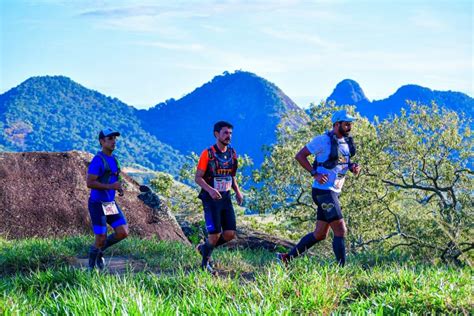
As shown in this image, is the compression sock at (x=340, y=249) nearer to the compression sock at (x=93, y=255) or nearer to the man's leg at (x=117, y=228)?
the man's leg at (x=117, y=228)

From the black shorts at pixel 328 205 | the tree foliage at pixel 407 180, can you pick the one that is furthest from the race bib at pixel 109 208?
the tree foliage at pixel 407 180

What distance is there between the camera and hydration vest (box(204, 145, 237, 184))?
25.5 feet

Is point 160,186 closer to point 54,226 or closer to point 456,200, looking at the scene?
point 456,200

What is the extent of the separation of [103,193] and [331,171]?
313 cm

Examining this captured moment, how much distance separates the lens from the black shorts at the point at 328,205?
7.80 meters

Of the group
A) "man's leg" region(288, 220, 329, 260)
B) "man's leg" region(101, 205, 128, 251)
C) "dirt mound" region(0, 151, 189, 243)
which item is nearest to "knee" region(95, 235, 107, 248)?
"man's leg" region(101, 205, 128, 251)

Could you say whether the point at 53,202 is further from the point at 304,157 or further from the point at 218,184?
the point at 304,157

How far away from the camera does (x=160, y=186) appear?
3472cm

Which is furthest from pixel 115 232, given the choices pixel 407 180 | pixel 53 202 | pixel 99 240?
pixel 407 180

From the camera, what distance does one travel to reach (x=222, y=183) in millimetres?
7832

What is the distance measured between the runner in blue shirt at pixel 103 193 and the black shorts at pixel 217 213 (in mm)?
1170

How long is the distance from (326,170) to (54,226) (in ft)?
22.6

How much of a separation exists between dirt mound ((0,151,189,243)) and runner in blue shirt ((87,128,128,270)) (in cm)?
451

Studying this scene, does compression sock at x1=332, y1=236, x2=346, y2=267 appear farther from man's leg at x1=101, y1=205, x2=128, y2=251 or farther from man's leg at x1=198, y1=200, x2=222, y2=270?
man's leg at x1=101, y1=205, x2=128, y2=251
